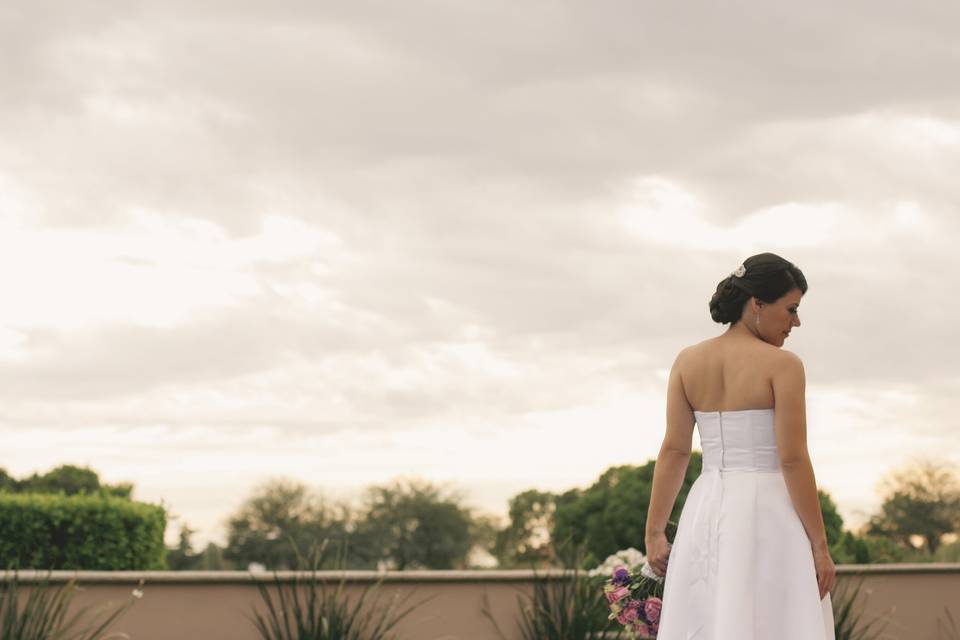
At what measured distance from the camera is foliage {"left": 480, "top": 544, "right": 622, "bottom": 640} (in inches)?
301

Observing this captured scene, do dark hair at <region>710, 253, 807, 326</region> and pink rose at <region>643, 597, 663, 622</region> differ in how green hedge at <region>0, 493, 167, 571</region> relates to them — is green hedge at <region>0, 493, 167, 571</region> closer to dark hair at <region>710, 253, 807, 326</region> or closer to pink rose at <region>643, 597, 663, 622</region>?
pink rose at <region>643, 597, 663, 622</region>

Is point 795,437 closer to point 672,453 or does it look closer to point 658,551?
point 672,453

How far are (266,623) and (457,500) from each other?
25.1 meters

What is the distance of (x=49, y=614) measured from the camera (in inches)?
263

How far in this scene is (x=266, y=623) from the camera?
24.0 feet

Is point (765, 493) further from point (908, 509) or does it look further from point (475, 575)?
point (908, 509)

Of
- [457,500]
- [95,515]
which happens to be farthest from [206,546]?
[95,515]

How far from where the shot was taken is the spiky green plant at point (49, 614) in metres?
6.21

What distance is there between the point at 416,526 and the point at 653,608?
1079 inches

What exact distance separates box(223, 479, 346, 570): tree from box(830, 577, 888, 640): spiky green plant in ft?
75.8

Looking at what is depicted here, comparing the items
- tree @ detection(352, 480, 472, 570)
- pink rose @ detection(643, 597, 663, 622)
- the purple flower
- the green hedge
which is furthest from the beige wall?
tree @ detection(352, 480, 472, 570)

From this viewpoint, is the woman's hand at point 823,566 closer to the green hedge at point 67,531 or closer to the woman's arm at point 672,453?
the woman's arm at point 672,453

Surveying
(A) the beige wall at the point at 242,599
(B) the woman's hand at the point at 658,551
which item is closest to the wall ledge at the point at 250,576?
(A) the beige wall at the point at 242,599

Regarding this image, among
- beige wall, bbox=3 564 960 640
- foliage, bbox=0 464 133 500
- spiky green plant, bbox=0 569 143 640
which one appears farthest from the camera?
foliage, bbox=0 464 133 500
